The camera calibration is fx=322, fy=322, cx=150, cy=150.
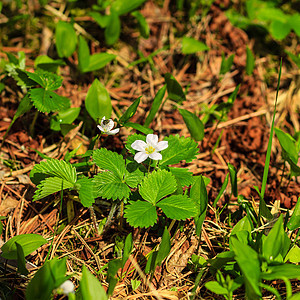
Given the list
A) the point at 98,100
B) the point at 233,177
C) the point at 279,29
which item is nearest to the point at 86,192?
the point at 98,100

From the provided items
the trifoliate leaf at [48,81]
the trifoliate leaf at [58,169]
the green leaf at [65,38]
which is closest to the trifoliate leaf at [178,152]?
the trifoliate leaf at [58,169]

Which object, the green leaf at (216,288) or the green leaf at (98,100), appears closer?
the green leaf at (216,288)

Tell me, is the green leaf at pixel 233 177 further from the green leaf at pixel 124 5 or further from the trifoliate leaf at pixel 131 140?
the green leaf at pixel 124 5

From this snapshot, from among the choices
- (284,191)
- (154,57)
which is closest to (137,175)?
(284,191)

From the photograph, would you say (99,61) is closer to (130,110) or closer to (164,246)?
(130,110)

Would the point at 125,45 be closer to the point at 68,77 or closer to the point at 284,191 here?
the point at 68,77

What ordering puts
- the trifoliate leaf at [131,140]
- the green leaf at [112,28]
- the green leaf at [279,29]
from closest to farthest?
the trifoliate leaf at [131,140] → the green leaf at [112,28] → the green leaf at [279,29]
